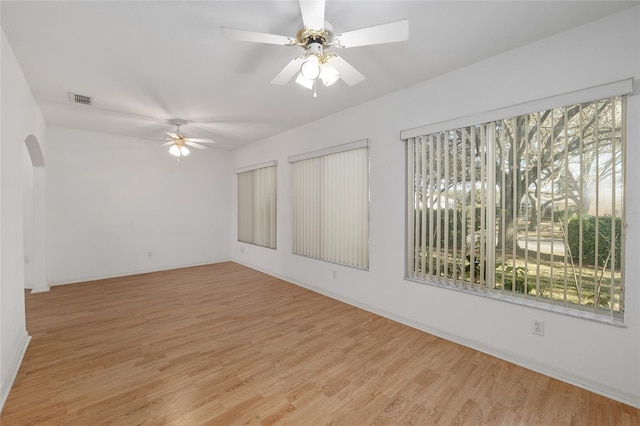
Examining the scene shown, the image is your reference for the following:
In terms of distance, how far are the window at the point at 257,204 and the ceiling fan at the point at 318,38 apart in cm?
349

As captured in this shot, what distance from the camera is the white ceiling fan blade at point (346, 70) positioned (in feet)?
6.86

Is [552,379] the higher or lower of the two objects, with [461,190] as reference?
lower

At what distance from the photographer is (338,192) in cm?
416

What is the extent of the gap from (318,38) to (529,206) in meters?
2.22

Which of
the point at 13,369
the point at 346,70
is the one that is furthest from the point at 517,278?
the point at 13,369

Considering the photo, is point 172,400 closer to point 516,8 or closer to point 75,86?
point 75,86

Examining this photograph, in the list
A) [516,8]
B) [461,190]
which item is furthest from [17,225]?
[516,8]

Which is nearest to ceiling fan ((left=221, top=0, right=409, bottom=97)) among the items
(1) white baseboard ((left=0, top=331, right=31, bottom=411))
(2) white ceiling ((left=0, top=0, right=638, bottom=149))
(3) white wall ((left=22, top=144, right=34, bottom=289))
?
(2) white ceiling ((left=0, top=0, right=638, bottom=149))

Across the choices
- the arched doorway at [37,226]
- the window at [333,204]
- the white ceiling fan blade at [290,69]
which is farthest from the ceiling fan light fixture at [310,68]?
the arched doorway at [37,226]

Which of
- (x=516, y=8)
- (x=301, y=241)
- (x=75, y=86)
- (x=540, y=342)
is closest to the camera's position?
(x=516, y=8)

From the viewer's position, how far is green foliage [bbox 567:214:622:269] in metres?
2.04

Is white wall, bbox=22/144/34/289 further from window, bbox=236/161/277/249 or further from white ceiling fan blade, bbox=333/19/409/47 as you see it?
white ceiling fan blade, bbox=333/19/409/47

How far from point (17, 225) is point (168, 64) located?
2.03 meters

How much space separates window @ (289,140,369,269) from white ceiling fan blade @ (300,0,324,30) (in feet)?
6.56
